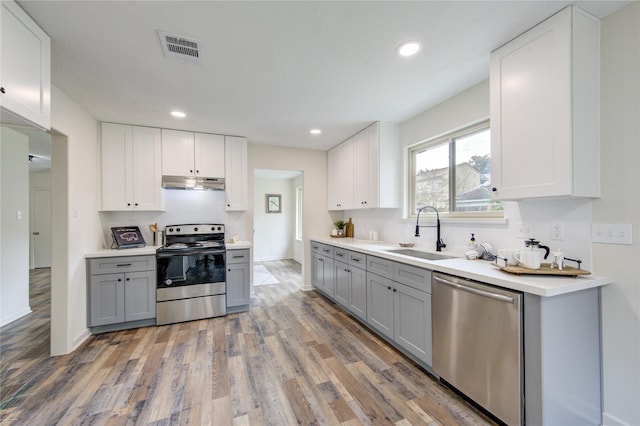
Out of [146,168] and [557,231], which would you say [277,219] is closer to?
[146,168]

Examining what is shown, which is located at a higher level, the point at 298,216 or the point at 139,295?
the point at 298,216

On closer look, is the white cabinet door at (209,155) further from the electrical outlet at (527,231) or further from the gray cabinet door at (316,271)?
the electrical outlet at (527,231)

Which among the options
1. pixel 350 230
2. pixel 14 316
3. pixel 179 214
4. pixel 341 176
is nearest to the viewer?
pixel 14 316

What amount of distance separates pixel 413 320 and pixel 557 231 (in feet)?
4.03

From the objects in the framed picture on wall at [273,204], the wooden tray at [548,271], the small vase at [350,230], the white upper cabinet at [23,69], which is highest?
the white upper cabinet at [23,69]

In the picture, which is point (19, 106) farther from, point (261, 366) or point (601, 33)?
point (601, 33)

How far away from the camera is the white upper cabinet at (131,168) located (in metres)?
3.17

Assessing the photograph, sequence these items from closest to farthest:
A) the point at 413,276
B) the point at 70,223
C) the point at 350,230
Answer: the point at 413,276 → the point at 70,223 → the point at 350,230

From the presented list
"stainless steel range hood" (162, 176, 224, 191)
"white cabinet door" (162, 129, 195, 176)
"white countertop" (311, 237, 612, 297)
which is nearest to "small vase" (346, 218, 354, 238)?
"stainless steel range hood" (162, 176, 224, 191)

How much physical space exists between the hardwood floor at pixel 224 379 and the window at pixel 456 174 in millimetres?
1576

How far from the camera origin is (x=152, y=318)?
3.08m

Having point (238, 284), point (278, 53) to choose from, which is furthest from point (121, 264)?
point (278, 53)

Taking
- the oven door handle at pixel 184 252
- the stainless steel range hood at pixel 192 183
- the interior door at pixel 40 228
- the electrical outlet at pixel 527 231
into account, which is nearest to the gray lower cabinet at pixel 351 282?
the electrical outlet at pixel 527 231

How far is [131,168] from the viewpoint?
10.8 ft
